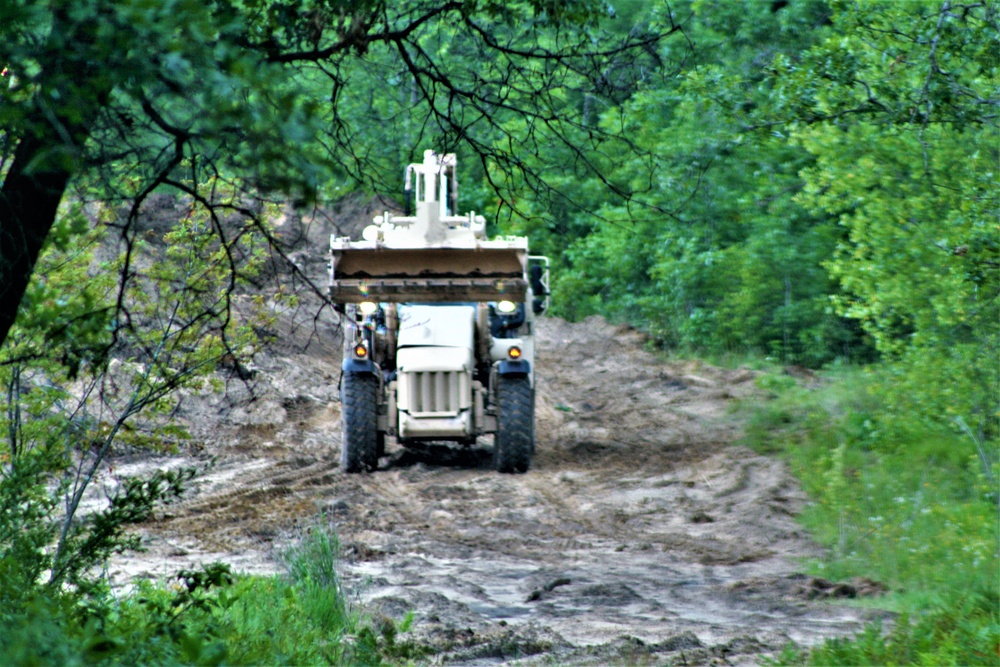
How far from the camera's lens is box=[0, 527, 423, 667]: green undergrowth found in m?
3.85

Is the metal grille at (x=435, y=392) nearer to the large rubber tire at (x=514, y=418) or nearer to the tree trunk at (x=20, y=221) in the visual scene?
the large rubber tire at (x=514, y=418)

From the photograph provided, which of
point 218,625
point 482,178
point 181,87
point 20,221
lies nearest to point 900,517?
point 482,178

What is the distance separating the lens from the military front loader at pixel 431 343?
1280 cm

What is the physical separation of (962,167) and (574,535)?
4.64 meters

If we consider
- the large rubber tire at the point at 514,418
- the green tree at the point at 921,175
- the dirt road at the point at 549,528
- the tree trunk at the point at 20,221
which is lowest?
the dirt road at the point at 549,528

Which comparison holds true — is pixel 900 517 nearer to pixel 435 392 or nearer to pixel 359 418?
Result: pixel 435 392

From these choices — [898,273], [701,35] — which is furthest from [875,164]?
[701,35]

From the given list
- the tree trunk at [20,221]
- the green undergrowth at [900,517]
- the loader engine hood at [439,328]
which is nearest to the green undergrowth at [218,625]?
the tree trunk at [20,221]

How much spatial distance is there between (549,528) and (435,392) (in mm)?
2457

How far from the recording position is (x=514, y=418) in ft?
43.1

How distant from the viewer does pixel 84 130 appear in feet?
13.5

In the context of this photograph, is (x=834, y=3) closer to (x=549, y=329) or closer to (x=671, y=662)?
(x=671, y=662)

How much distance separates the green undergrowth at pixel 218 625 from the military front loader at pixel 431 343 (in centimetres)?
496

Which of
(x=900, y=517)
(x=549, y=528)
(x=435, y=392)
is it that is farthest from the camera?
(x=435, y=392)
